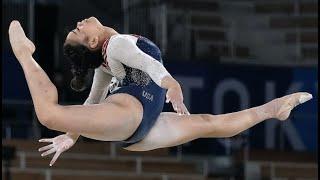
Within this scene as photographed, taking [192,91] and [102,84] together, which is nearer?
[102,84]

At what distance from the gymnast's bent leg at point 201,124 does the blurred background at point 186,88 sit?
4049 mm

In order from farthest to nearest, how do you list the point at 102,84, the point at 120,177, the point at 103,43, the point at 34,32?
the point at 34,32, the point at 120,177, the point at 102,84, the point at 103,43

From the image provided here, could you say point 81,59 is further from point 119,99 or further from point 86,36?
point 119,99

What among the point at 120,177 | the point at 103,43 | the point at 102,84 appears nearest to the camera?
the point at 103,43

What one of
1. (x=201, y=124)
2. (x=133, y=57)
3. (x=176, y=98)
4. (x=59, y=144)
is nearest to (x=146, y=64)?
(x=133, y=57)

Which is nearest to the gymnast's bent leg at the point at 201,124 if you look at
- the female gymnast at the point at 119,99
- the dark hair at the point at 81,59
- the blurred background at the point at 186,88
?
the female gymnast at the point at 119,99

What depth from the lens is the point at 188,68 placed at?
29.2ft

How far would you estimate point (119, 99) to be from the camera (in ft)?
13.3

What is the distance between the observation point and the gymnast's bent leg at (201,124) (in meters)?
4.17

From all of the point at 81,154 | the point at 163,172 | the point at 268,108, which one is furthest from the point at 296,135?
the point at 268,108

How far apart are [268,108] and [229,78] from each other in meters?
4.71

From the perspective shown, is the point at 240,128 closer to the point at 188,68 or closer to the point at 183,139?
the point at 183,139

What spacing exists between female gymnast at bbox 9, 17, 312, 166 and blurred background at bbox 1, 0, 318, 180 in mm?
4101

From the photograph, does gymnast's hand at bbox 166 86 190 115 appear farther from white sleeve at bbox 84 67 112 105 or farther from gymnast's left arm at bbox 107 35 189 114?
white sleeve at bbox 84 67 112 105
